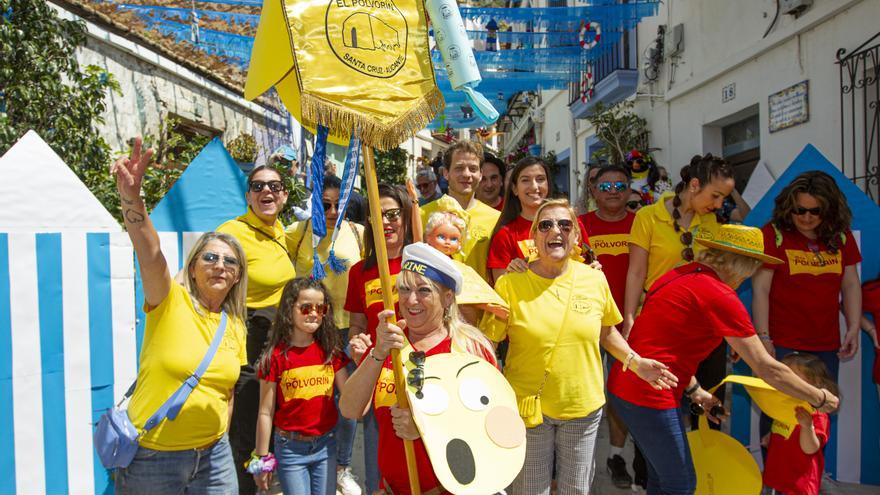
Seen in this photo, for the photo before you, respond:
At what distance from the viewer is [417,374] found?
2.07m

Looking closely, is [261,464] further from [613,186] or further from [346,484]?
[613,186]

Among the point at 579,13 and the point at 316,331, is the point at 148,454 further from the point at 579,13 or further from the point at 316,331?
the point at 579,13

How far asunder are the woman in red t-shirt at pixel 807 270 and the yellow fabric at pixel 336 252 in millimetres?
2600

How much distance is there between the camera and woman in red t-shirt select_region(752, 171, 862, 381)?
3707 mm

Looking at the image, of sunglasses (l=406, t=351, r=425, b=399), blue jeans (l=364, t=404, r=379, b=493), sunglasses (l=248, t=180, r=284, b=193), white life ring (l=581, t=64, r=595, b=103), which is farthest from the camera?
white life ring (l=581, t=64, r=595, b=103)

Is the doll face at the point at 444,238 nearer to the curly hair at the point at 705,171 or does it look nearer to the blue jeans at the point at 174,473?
the blue jeans at the point at 174,473

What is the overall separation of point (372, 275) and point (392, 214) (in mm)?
356

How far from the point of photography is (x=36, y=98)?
4691 millimetres

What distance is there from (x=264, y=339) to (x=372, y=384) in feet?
5.97

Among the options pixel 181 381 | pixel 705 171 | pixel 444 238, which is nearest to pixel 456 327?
pixel 444 238

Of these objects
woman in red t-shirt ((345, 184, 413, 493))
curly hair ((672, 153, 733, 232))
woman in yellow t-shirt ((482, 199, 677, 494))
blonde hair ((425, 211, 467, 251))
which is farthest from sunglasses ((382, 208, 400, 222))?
curly hair ((672, 153, 733, 232))

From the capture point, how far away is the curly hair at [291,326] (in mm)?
3188

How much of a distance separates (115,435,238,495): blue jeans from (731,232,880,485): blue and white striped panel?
11.2 ft

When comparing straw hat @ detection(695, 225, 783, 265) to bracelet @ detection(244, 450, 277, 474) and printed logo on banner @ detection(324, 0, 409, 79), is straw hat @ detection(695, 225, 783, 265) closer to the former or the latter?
printed logo on banner @ detection(324, 0, 409, 79)
